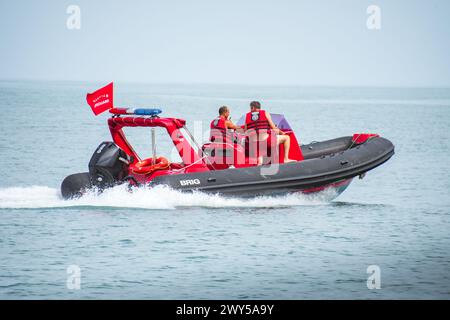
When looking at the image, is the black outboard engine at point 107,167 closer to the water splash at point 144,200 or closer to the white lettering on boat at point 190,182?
the water splash at point 144,200

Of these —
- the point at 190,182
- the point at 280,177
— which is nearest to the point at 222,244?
the point at 190,182

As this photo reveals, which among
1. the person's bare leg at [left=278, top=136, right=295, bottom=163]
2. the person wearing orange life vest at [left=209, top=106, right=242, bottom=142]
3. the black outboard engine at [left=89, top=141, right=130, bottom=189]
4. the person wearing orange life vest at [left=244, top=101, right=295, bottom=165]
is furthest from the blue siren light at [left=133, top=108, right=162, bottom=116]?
the person's bare leg at [left=278, top=136, right=295, bottom=163]

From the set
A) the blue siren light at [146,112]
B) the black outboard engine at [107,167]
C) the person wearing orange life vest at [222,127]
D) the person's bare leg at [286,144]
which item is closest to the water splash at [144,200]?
the black outboard engine at [107,167]

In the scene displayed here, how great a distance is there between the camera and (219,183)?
15062 millimetres

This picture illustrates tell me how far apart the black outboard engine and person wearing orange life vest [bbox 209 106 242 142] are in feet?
4.91

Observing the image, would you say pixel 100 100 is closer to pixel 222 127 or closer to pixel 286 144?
pixel 222 127

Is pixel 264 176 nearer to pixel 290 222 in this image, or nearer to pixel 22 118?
pixel 290 222

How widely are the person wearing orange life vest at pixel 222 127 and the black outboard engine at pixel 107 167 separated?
1.50 metres

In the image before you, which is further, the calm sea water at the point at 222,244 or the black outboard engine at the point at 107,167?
the black outboard engine at the point at 107,167

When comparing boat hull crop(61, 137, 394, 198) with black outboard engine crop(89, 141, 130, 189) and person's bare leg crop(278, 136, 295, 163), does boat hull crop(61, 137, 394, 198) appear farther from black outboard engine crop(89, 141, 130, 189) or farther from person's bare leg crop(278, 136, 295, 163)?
person's bare leg crop(278, 136, 295, 163)

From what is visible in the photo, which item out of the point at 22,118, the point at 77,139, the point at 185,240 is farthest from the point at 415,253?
the point at 22,118

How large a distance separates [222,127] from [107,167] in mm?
1898

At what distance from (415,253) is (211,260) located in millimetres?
2771

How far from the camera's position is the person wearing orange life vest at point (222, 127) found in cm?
1539
